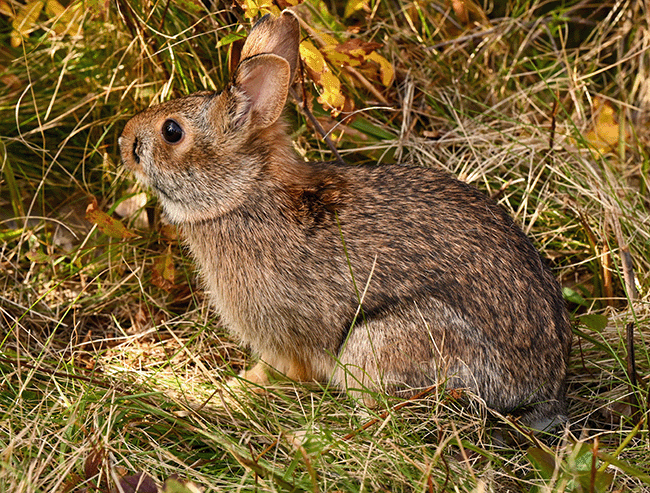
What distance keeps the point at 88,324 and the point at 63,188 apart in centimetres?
96

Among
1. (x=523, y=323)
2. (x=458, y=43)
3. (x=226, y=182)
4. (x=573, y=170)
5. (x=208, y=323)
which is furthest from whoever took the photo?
(x=458, y=43)

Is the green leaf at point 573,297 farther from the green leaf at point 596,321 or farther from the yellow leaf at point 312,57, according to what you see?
the yellow leaf at point 312,57

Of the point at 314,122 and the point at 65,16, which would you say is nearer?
the point at 314,122

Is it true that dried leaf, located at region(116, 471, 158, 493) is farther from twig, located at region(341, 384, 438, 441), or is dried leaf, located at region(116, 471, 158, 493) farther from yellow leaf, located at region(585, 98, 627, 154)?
yellow leaf, located at region(585, 98, 627, 154)

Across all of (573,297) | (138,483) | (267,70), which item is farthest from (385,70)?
(138,483)

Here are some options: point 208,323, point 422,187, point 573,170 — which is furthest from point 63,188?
point 573,170

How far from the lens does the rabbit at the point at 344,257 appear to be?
3.41m

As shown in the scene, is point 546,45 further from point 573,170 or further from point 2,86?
point 2,86

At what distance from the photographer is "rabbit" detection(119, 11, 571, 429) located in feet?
11.2

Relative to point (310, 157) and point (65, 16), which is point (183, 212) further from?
point (65, 16)

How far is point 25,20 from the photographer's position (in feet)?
13.9

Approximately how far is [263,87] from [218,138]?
33cm

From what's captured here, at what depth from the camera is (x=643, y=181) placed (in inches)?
187

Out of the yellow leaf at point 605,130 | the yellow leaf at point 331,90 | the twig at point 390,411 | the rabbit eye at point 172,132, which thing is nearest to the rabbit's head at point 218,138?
the rabbit eye at point 172,132
